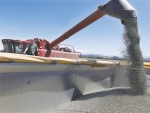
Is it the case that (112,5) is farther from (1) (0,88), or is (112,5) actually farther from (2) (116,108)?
(1) (0,88)

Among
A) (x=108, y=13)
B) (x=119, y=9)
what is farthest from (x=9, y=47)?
(x=119, y=9)

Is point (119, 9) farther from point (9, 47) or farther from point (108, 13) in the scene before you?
point (9, 47)

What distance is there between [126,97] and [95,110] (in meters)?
0.89

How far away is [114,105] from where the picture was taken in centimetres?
422

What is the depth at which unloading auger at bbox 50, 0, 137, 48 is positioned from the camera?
205 inches

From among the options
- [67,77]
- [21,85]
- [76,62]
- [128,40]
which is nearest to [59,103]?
[67,77]

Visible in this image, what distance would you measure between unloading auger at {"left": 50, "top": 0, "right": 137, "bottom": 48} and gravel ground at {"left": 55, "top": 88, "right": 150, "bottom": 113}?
1.93 metres

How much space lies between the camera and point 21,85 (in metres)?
3.44

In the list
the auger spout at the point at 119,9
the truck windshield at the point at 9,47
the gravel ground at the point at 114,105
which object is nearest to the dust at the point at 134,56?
the auger spout at the point at 119,9

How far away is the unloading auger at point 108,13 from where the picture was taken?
520 cm

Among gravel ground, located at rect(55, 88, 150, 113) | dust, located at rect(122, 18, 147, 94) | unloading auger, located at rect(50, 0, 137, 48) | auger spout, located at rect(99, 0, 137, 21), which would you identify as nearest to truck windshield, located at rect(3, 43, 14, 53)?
unloading auger, located at rect(50, 0, 137, 48)

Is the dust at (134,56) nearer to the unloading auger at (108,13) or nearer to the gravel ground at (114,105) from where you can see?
the unloading auger at (108,13)

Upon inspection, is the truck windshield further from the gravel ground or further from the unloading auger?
the gravel ground

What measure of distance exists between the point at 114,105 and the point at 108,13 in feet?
8.33
